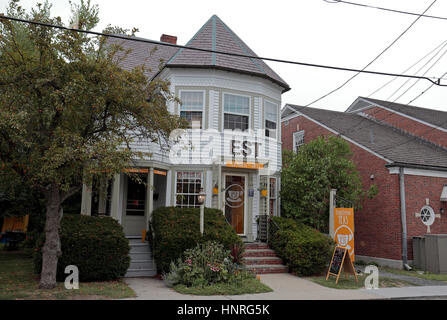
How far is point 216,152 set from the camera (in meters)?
13.5

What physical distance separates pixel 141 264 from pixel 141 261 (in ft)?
0.36

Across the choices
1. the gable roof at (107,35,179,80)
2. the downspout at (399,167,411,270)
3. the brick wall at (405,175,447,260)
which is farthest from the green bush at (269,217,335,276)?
the gable roof at (107,35,179,80)

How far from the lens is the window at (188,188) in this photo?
13.4m

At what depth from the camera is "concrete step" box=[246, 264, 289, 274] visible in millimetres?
11458

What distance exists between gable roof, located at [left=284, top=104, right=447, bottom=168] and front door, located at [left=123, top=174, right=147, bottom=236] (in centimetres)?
969

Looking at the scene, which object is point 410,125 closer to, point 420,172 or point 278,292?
point 420,172

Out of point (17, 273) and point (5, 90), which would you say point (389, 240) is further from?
point (5, 90)

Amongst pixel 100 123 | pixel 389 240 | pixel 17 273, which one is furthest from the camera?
pixel 389 240

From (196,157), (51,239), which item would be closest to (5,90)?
(51,239)

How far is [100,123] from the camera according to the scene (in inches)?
360

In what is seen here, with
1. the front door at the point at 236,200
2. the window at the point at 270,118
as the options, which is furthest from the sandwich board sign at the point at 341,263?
the window at the point at 270,118

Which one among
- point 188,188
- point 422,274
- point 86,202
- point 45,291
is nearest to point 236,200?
point 188,188

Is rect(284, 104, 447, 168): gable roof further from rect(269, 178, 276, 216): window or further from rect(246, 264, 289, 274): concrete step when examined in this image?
rect(246, 264, 289, 274): concrete step

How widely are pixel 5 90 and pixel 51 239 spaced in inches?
135
